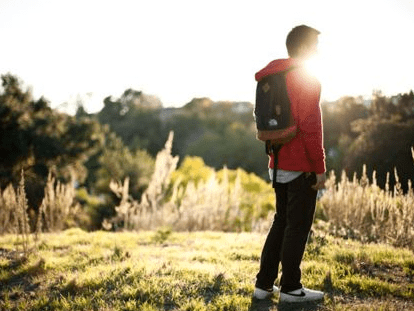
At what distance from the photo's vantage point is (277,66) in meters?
2.95

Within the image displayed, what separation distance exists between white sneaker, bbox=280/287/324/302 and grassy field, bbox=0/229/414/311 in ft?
0.20

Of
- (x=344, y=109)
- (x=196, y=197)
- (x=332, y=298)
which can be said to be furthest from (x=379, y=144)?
(x=344, y=109)

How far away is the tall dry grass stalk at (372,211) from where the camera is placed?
16.6 feet

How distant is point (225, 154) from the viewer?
138 feet

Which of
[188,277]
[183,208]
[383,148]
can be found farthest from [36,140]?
[383,148]

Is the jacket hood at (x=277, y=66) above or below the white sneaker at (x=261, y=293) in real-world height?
above

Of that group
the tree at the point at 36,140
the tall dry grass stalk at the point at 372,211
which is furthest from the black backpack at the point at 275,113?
the tree at the point at 36,140

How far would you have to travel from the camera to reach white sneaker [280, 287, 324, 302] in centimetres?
314

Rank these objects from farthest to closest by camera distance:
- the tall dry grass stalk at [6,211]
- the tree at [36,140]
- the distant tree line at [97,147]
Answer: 1. the distant tree line at [97,147]
2. the tree at [36,140]
3. the tall dry grass stalk at [6,211]

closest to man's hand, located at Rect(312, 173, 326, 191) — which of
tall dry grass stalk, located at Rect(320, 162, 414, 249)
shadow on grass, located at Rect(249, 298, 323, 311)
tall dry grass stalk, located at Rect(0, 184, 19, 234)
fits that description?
shadow on grass, located at Rect(249, 298, 323, 311)

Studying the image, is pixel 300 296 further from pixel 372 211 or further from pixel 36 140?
pixel 36 140

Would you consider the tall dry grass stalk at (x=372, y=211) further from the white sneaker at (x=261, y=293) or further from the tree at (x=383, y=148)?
the tree at (x=383, y=148)

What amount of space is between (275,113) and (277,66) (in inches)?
12.5

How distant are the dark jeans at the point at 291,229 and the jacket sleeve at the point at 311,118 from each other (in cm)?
14
